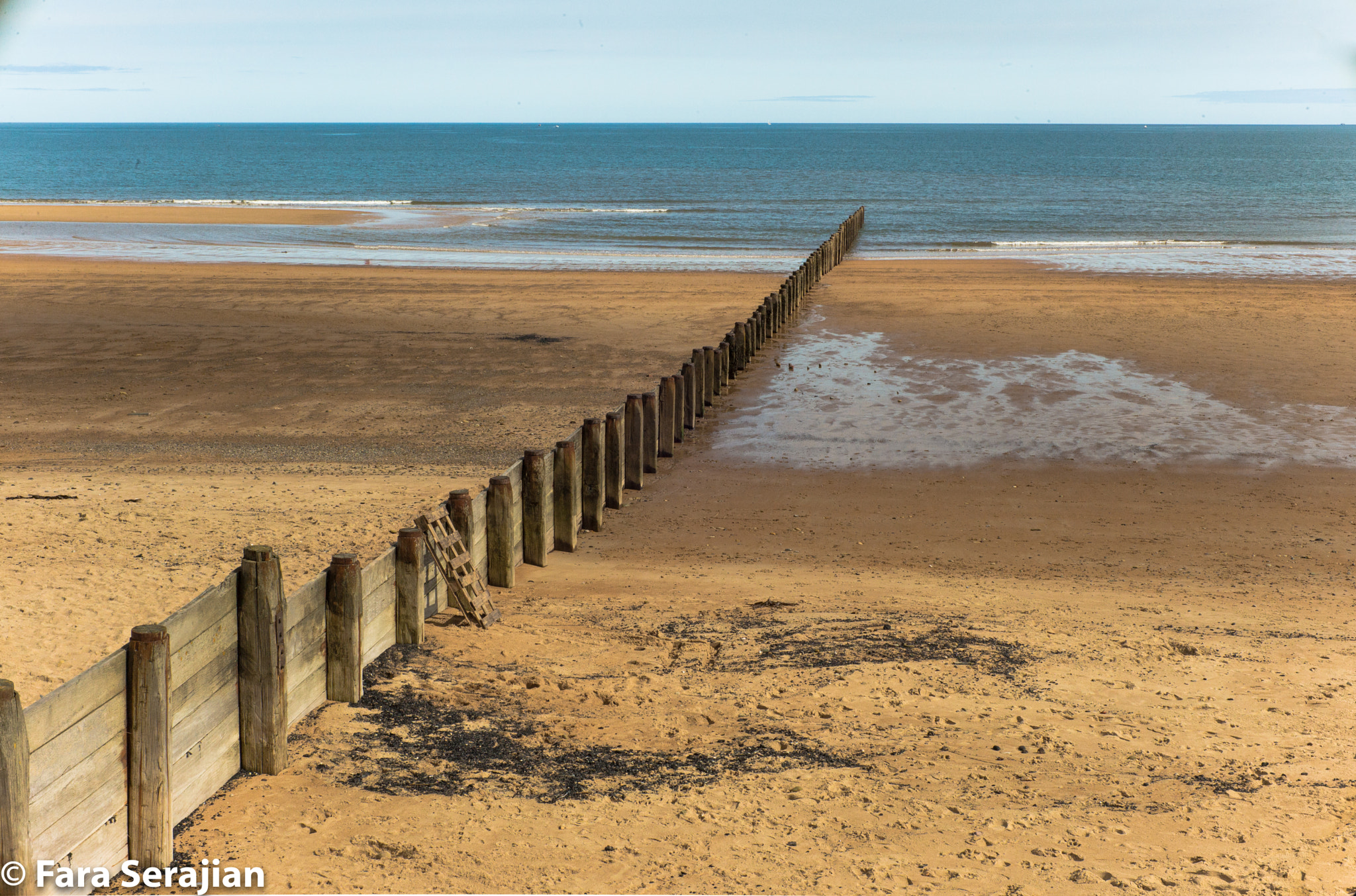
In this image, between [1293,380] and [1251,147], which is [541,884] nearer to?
[1293,380]

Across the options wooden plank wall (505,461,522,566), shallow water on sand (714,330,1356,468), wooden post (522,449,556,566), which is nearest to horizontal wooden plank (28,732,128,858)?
wooden plank wall (505,461,522,566)

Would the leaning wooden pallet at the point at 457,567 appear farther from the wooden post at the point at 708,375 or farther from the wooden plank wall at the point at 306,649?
the wooden post at the point at 708,375

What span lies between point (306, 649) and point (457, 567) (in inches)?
72.6

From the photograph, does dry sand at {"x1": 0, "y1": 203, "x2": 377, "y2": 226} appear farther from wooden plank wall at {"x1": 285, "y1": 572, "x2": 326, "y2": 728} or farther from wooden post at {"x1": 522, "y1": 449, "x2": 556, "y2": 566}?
wooden plank wall at {"x1": 285, "y1": 572, "x2": 326, "y2": 728}

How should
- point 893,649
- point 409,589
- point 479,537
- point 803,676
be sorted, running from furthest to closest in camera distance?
point 479,537, point 893,649, point 409,589, point 803,676

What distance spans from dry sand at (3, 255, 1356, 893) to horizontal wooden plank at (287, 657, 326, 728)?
78 millimetres

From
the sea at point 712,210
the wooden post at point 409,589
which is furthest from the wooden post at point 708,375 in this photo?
the sea at point 712,210

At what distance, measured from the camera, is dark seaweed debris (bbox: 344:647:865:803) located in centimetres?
600

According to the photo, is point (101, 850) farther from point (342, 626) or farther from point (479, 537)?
point (479, 537)

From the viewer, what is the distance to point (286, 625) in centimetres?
631

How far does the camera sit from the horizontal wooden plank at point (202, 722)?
5.46 metres

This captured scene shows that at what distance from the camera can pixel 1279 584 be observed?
10125mm

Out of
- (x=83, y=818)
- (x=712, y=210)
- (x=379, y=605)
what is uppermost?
(x=712, y=210)
